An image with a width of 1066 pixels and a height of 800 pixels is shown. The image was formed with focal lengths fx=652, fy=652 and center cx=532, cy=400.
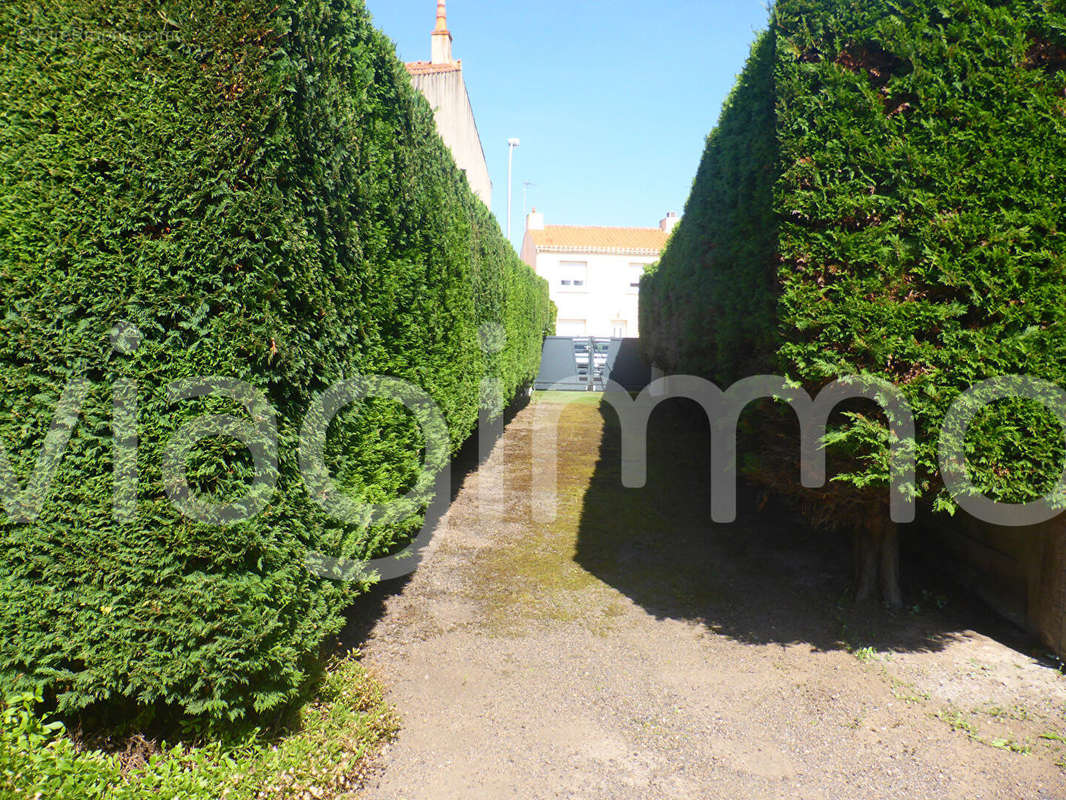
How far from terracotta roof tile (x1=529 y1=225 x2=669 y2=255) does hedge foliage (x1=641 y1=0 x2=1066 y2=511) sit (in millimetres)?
35315

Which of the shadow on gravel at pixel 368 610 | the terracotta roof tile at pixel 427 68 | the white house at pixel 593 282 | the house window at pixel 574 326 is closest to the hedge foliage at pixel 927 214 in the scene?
the shadow on gravel at pixel 368 610

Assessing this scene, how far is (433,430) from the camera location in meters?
5.50

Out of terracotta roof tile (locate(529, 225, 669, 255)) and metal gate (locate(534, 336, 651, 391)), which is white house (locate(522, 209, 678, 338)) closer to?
terracotta roof tile (locate(529, 225, 669, 255))

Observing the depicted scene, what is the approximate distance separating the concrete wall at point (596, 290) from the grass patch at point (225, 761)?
3645 centimetres

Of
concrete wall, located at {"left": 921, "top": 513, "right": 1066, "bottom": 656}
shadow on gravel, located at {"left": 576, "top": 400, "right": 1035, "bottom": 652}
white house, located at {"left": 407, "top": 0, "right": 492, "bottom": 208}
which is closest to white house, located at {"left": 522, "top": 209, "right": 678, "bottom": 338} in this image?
white house, located at {"left": 407, "top": 0, "right": 492, "bottom": 208}

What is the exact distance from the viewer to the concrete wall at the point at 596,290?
39312 millimetres

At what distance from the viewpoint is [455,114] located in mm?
14203

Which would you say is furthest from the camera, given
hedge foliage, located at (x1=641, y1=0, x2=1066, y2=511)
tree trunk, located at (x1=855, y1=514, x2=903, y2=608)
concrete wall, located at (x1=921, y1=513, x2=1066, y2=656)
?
tree trunk, located at (x1=855, y1=514, x2=903, y2=608)

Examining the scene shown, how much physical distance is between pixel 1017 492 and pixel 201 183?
472 centimetres

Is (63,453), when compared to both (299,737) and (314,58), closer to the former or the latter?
(299,737)

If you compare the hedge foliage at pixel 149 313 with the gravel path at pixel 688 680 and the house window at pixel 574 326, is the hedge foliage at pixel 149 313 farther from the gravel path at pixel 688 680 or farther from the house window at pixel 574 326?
the house window at pixel 574 326

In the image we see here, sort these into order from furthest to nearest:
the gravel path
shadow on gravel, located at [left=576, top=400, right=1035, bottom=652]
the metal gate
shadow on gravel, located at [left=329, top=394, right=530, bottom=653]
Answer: the metal gate → shadow on gravel, located at [left=576, top=400, right=1035, bottom=652] → shadow on gravel, located at [left=329, top=394, right=530, bottom=653] → the gravel path

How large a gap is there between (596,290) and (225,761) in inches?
1494

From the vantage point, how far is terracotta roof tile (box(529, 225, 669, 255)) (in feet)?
129
